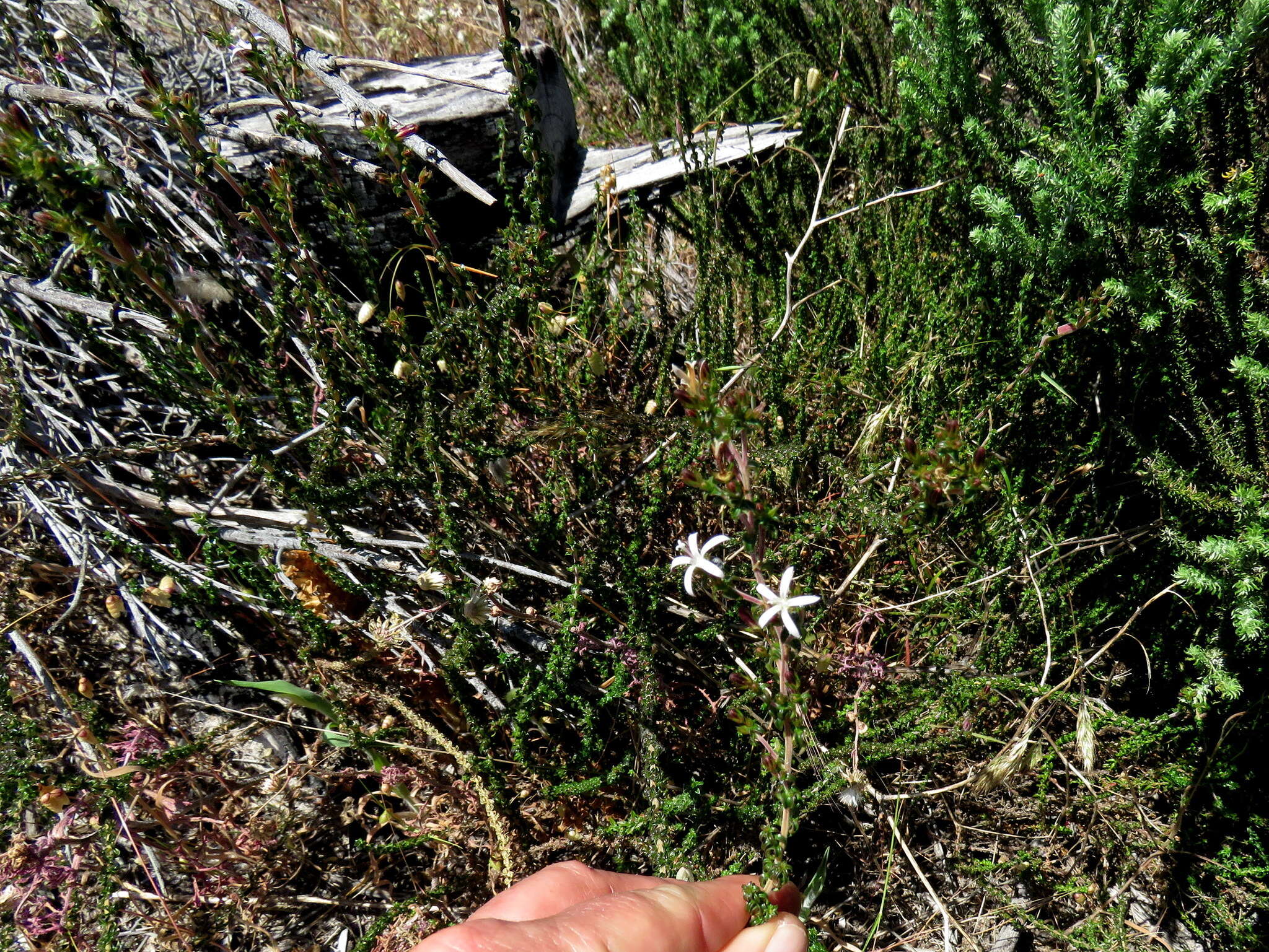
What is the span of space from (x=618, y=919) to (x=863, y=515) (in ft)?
3.36

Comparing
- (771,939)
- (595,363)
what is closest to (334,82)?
(595,363)

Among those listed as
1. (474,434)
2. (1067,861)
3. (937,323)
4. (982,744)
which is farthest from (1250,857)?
(474,434)

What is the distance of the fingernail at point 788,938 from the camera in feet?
5.32

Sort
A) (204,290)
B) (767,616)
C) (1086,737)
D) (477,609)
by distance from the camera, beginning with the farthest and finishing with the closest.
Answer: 1. (204,290)
2. (477,609)
3. (1086,737)
4. (767,616)

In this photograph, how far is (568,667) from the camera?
2.08m

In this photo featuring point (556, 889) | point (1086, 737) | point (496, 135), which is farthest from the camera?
point (496, 135)

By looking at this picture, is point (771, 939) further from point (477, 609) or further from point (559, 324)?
point (559, 324)

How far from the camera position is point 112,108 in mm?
2154

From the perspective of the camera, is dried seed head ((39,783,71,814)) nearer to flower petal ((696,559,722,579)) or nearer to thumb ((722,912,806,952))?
thumb ((722,912,806,952))

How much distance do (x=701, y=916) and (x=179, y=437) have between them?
2109mm

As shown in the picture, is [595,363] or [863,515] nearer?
[863,515]

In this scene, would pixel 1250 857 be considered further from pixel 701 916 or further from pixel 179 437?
pixel 179 437

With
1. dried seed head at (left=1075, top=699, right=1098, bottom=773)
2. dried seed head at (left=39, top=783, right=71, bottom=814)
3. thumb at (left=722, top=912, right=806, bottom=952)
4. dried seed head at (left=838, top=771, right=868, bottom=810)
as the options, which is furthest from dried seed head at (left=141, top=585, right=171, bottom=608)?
dried seed head at (left=1075, top=699, right=1098, bottom=773)

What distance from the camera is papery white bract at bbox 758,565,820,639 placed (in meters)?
1.43
